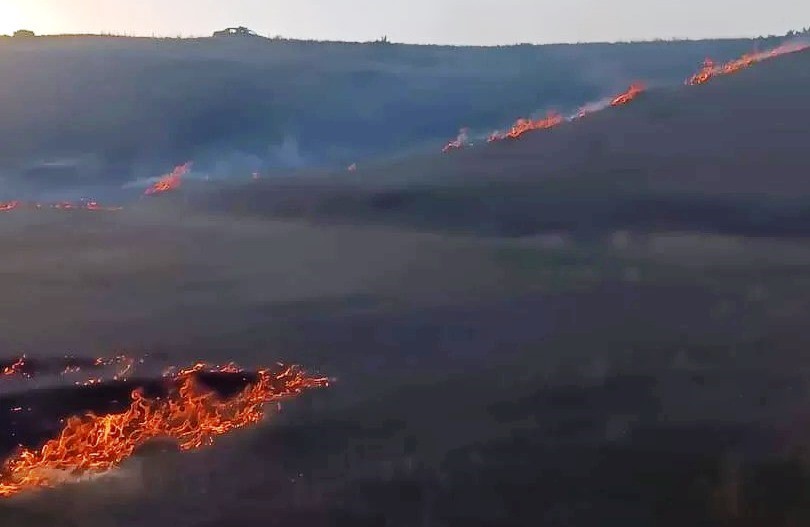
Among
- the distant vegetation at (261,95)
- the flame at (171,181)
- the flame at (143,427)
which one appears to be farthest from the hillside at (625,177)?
the flame at (143,427)

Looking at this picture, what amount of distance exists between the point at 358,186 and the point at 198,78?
2.43m

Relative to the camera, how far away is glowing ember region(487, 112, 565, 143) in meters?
4.90

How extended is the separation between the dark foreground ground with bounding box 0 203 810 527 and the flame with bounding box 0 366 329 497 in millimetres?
89

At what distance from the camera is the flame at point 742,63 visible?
483 centimetres

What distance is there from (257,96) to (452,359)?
12.6 feet

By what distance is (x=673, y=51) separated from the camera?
5.61 metres

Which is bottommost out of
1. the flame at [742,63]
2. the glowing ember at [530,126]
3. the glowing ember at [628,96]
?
the glowing ember at [530,126]

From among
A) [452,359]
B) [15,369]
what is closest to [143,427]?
[15,369]

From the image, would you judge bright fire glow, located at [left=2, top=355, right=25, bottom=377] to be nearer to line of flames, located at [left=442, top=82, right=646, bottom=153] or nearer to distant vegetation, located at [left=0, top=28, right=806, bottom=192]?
line of flames, located at [left=442, top=82, right=646, bottom=153]

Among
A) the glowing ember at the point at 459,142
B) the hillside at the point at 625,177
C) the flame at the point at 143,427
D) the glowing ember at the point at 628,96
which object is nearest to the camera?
the flame at the point at 143,427

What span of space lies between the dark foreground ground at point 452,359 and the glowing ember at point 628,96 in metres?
1.24

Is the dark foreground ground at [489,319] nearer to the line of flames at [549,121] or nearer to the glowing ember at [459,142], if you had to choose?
the line of flames at [549,121]

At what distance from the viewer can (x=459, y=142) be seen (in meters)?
5.38

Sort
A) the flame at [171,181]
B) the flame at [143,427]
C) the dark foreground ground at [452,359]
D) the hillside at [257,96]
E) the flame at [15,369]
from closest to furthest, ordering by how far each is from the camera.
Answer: the dark foreground ground at [452,359]
the flame at [143,427]
the flame at [15,369]
the flame at [171,181]
the hillside at [257,96]
